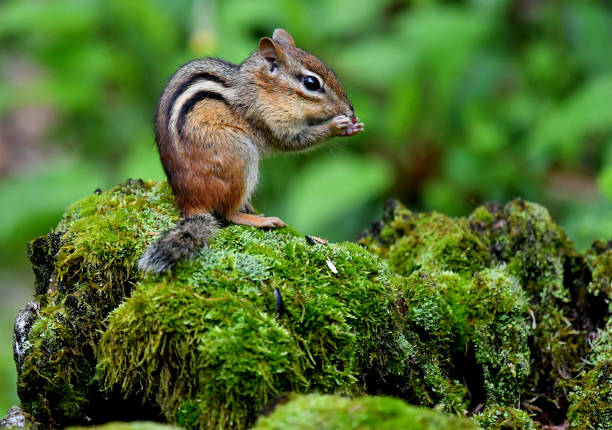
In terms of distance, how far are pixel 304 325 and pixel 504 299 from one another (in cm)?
121

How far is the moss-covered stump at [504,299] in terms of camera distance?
3688 millimetres

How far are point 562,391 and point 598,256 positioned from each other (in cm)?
86

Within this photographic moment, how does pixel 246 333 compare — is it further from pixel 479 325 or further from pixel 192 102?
pixel 192 102

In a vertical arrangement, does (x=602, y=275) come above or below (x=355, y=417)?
above

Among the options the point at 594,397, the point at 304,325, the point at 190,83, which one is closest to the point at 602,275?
the point at 594,397

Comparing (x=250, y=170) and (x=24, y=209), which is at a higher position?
(x=24, y=209)

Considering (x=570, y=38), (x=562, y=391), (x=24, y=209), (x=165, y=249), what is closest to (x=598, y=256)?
(x=562, y=391)

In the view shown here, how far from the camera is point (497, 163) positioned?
25.1ft

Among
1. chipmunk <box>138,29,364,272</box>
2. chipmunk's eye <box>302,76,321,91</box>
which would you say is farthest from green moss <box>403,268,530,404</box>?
chipmunk's eye <box>302,76,321,91</box>

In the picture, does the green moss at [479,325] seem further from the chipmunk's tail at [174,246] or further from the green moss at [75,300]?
the green moss at [75,300]

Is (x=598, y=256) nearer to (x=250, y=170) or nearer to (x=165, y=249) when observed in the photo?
(x=250, y=170)

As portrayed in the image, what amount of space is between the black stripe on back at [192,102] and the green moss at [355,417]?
192cm

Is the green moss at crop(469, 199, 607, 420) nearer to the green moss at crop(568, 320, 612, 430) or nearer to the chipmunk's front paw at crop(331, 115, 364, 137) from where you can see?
the green moss at crop(568, 320, 612, 430)

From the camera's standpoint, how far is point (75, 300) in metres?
3.38
